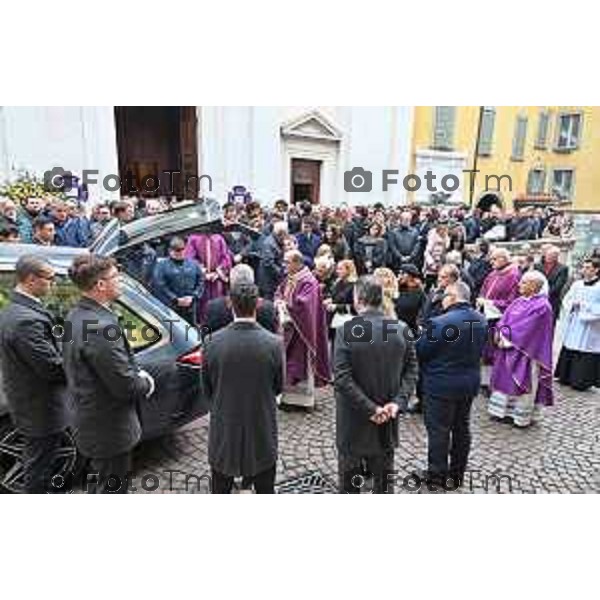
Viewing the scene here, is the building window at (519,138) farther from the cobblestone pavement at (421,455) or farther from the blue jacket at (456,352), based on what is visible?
the blue jacket at (456,352)

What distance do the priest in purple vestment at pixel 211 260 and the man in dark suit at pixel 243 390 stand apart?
417cm

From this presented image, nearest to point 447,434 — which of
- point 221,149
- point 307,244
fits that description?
point 307,244

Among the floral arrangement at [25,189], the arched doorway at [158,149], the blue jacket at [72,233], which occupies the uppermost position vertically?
the arched doorway at [158,149]

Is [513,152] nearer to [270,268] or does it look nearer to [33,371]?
[270,268]

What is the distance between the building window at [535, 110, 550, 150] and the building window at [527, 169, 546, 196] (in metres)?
1.20

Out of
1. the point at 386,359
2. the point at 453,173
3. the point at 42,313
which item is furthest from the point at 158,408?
the point at 453,173

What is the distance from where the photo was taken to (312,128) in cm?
1692

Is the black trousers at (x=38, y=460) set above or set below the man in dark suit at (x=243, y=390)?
below

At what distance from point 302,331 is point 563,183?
29.2 meters

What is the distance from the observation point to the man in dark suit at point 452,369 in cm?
389

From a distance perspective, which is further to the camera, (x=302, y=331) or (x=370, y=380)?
(x=302, y=331)

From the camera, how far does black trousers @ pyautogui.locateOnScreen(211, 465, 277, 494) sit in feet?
11.0
